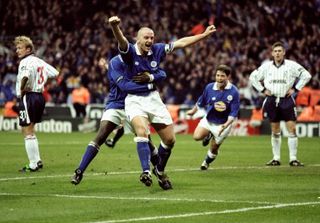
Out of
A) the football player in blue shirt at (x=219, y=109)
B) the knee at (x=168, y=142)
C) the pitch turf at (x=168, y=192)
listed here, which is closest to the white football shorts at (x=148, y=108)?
the knee at (x=168, y=142)

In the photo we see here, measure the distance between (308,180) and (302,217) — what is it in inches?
178

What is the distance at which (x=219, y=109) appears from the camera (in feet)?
57.2

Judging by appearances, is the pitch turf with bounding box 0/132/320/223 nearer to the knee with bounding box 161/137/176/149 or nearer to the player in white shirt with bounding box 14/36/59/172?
the player in white shirt with bounding box 14/36/59/172

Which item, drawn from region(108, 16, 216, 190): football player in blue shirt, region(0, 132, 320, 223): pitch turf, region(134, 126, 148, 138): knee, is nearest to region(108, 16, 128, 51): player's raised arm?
region(108, 16, 216, 190): football player in blue shirt

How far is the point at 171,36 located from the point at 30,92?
21.1m

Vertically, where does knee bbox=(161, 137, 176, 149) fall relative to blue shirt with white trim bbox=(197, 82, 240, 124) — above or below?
above

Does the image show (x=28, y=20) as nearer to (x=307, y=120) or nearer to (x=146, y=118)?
(x=307, y=120)

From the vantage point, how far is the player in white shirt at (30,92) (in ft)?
54.5

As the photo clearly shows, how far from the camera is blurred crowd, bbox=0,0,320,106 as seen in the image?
112 feet

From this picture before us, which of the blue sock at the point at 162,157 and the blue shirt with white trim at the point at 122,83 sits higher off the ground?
the blue shirt with white trim at the point at 122,83

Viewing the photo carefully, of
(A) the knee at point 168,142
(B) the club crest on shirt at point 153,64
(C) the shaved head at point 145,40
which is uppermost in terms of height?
(C) the shaved head at point 145,40

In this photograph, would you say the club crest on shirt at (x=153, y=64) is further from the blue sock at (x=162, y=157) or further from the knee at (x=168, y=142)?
the blue sock at (x=162, y=157)

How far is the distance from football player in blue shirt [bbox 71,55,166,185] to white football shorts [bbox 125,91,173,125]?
0.12 metres

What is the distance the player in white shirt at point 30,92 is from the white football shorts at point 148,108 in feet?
13.0
